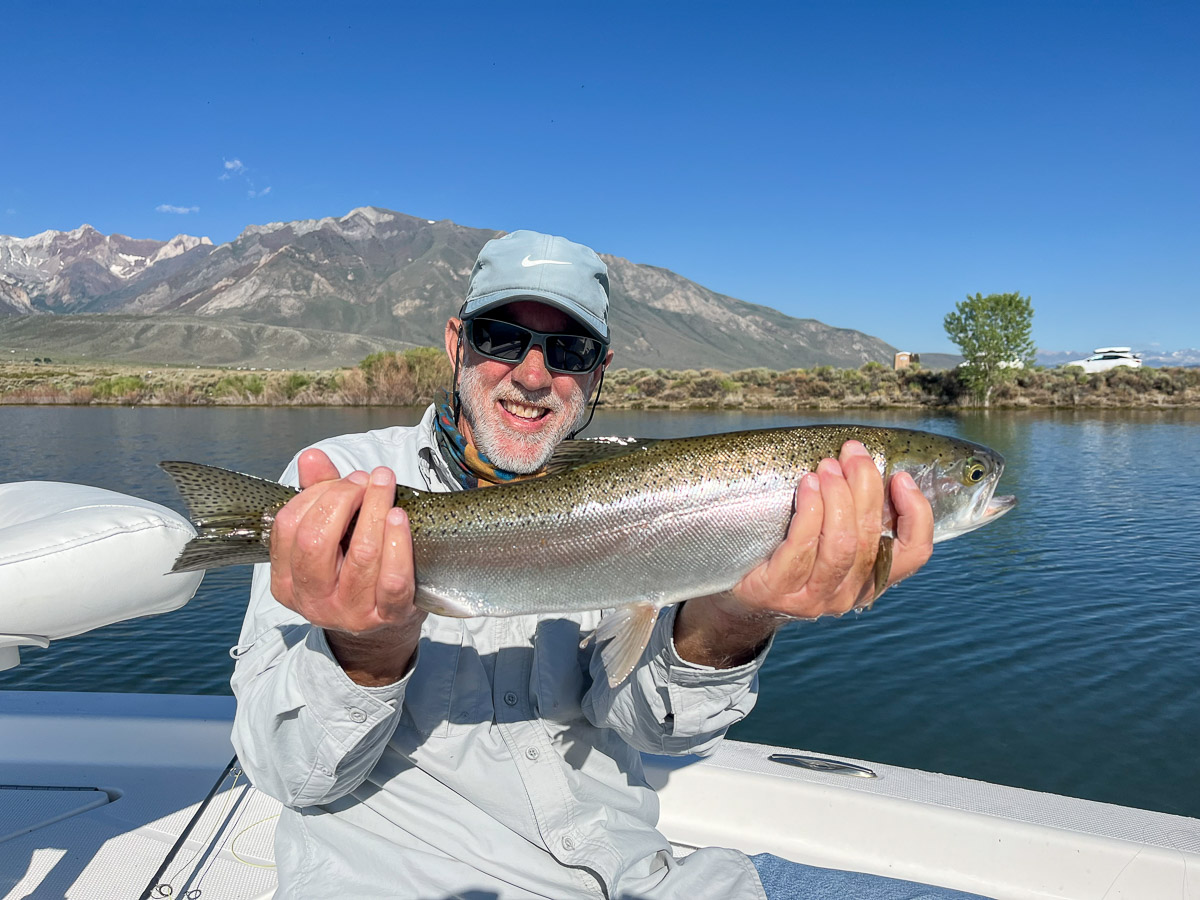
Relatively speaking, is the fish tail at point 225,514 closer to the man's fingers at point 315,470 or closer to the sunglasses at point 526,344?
the man's fingers at point 315,470

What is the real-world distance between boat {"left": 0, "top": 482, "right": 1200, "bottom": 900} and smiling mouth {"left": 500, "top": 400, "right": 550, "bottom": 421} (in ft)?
4.81

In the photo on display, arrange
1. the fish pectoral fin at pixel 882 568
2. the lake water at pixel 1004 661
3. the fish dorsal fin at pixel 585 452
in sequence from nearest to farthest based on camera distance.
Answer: the fish pectoral fin at pixel 882 568 < the fish dorsal fin at pixel 585 452 < the lake water at pixel 1004 661

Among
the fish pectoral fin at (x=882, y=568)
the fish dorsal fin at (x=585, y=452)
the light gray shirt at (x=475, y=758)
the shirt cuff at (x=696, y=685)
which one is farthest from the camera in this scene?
the fish dorsal fin at (x=585, y=452)

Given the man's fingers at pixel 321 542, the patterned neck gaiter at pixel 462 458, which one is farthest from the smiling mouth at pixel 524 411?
the man's fingers at pixel 321 542

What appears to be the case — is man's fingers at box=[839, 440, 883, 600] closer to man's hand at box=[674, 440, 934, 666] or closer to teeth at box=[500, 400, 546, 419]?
man's hand at box=[674, 440, 934, 666]

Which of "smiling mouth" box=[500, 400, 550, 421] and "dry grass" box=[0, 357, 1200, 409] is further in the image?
"dry grass" box=[0, 357, 1200, 409]

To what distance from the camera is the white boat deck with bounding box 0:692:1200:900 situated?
11.8 ft

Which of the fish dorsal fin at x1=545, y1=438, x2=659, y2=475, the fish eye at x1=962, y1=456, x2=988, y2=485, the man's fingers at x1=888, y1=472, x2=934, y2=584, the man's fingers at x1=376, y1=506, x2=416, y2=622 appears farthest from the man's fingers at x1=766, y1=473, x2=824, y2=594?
the man's fingers at x1=376, y1=506, x2=416, y2=622

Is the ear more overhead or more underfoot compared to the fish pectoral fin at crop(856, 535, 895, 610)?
more overhead

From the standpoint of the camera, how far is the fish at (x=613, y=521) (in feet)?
8.75

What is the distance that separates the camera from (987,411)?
207ft

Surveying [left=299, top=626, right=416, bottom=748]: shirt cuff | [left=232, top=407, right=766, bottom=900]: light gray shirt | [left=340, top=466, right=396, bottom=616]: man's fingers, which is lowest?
[left=232, top=407, right=766, bottom=900]: light gray shirt

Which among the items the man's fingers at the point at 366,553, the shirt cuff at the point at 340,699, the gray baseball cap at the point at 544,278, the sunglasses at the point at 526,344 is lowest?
the shirt cuff at the point at 340,699

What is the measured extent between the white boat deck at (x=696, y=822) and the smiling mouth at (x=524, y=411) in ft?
6.66
